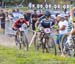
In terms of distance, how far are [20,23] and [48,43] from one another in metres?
2.21

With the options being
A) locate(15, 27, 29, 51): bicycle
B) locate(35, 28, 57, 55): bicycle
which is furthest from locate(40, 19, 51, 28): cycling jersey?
locate(15, 27, 29, 51): bicycle

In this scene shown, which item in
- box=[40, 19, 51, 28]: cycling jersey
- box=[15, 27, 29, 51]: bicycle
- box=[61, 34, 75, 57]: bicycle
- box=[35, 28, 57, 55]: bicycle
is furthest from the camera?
box=[15, 27, 29, 51]: bicycle

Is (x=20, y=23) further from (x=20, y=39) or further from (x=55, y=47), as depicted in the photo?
(x=55, y=47)

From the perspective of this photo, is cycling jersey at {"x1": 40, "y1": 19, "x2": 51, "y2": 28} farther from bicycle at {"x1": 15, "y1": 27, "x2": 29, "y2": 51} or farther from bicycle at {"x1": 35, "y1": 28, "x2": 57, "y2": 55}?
bicycle at {"x1": 15, "y1": 27, "x2": 29, "y2": 51}

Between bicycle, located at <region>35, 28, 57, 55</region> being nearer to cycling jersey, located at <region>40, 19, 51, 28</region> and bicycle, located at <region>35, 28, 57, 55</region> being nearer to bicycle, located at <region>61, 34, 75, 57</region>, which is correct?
cycling jersey, located at <region>40, 19, 51, 28</region>

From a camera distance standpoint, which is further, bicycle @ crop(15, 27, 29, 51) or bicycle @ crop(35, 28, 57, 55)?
bicycle @ crop(15, 27, 29, 51)

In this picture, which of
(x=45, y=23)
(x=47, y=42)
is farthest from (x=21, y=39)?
(x=47, y=42)

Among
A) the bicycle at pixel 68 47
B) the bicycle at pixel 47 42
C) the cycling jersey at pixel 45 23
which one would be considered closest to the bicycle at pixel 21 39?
the bicycle at pixel 47 42

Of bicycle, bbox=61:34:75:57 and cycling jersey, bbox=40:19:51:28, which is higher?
cycling jersey, bbox=40:19:51:28

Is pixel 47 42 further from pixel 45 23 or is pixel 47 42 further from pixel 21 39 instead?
pixel 21 39

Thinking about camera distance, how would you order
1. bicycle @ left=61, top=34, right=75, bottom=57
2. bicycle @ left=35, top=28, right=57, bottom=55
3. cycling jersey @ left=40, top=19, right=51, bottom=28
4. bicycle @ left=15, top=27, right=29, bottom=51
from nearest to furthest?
bicycle @ left=61, top=34, right=75, bottom=57, bicycle @ left=35, top=28, right=57, bottom=55, cycling jersey @ left=40, top=19, right=51, bottom=28, bicycle @ left=15, top=27, right=29, bottom=51

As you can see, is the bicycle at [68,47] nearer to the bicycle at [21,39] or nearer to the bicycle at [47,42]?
the bicycle at [47,42]

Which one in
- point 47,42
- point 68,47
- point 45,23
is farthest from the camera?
point 45,23

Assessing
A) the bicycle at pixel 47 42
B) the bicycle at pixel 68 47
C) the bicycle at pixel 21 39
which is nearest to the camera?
the bicycle at pixel 68 47
